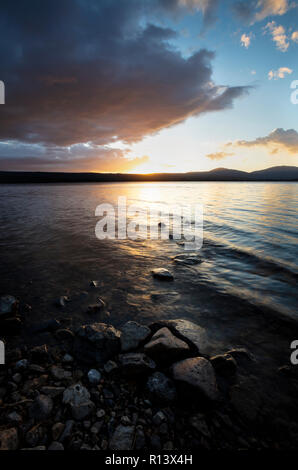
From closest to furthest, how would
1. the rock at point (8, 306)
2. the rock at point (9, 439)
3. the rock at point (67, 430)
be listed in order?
1. the rock at point (9, 439)
2. the rock at point (67, 430)
3. the rock at point (8, 306)

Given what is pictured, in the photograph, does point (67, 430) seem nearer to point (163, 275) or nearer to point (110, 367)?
point (110, 367)

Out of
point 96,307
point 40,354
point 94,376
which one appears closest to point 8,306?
point 40,354

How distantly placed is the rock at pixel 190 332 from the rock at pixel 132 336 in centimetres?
33

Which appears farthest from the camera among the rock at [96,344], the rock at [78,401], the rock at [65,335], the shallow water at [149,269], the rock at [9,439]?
the shallow water at [149,269]

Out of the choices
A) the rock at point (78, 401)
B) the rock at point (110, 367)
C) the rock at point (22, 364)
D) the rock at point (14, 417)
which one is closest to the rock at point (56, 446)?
the rock at point (78, 401)

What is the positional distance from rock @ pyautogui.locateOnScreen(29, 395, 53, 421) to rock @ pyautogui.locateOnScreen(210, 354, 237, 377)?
2.56m

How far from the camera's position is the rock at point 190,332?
154 inches

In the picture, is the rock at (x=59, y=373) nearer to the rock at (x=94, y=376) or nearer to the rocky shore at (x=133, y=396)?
the rocky shore at (x=133, y=396)

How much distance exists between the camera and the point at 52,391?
284 cm

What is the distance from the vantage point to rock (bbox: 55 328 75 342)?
4043 mm

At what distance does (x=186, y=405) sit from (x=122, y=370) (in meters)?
1.05
